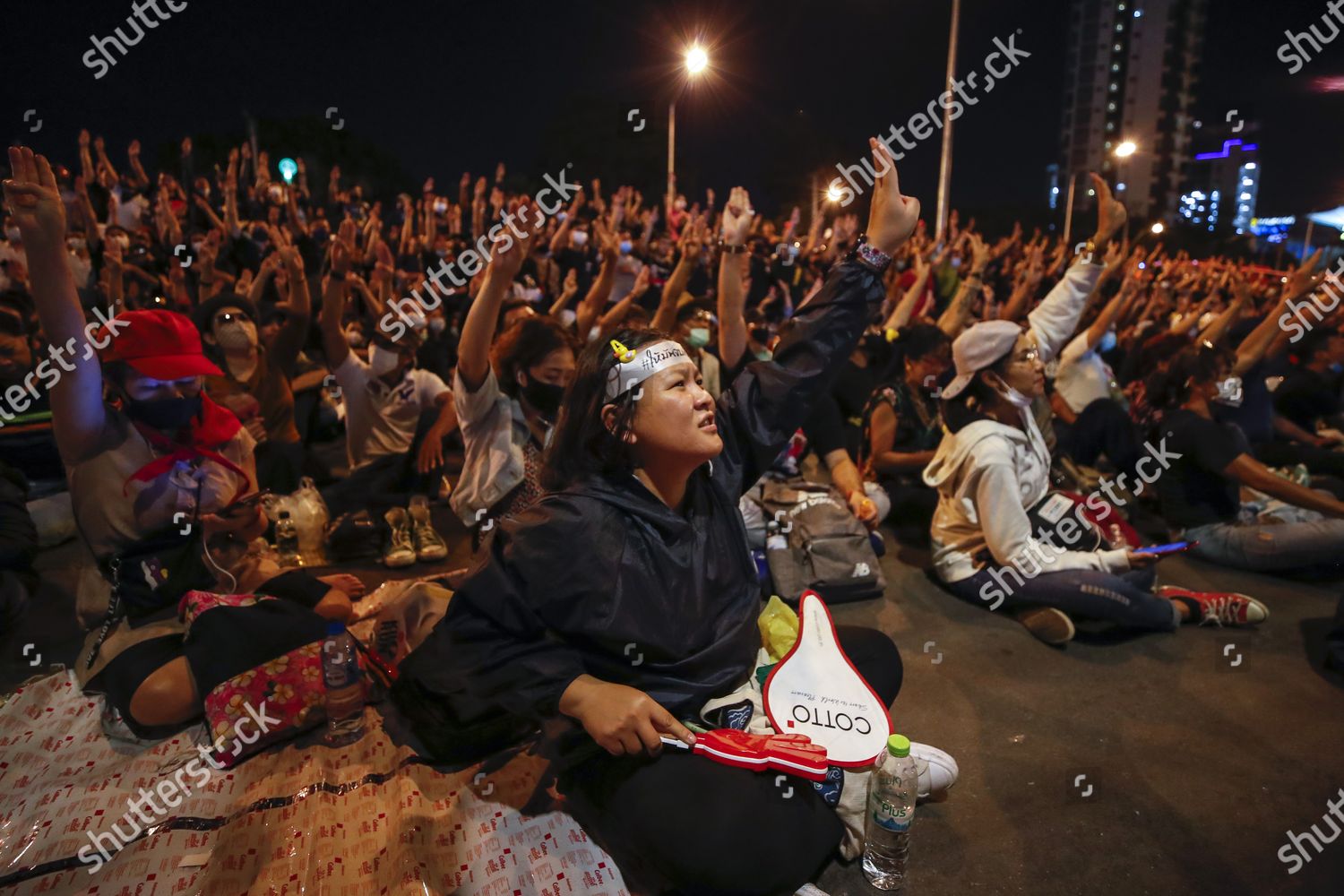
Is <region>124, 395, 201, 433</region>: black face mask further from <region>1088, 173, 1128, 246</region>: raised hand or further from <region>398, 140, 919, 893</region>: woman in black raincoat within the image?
<region>1088, 173, 1128, 246</region>: raised hand

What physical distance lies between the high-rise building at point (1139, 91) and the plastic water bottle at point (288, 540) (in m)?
71.3

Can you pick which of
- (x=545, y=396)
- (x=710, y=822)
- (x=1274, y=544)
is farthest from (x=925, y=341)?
(x=710, y=822)

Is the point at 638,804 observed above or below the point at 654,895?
above

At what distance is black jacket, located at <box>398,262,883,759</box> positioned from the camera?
1.97m

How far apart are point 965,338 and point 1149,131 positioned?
76452 millimetres

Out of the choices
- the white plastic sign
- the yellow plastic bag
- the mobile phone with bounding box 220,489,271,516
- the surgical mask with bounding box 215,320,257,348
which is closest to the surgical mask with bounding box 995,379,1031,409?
the yellow plastic bag

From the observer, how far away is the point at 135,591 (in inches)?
113

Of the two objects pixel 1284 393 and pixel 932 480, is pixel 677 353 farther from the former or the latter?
pixel 1284 393

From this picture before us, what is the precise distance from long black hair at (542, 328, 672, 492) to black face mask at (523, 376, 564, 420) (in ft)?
4.19

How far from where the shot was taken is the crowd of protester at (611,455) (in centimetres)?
204

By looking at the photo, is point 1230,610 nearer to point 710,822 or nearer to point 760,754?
point 760,754

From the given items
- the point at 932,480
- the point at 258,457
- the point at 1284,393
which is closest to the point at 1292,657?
the point at 932,480

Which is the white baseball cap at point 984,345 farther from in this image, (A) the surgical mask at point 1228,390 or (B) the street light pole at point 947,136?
(B) the street light pole at point 947,136

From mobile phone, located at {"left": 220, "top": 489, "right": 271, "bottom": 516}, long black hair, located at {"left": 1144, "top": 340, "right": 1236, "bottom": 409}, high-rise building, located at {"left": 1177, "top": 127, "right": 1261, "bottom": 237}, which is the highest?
high-rise building, located at {"left": 1177, "top": 127, "right": 1261, "bottom": 237}
